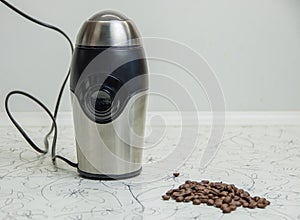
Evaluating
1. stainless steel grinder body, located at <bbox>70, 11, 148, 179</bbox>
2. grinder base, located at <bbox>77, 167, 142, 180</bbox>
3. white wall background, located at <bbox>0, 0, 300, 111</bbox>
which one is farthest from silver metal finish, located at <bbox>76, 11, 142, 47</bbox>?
white wall background, located at <bbox>0, 0, 300, 111</bbox>

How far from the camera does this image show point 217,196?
2.43ft

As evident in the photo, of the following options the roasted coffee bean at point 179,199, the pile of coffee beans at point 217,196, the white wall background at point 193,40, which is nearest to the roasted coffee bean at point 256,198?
the pile of coffee beans at point 217,196

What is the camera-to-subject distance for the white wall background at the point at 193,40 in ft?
3.82

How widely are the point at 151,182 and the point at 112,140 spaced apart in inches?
3.7

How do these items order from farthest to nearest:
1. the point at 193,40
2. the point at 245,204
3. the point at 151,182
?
the point at 193,40
the point at 151,182
the point at 245,204

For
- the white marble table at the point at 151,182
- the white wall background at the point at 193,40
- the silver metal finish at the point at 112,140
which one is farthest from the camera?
the white wall background at the point at 193,40

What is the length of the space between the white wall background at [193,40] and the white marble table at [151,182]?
0.14 meters

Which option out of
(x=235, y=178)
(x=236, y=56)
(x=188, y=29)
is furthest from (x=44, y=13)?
(x=235, y=178)

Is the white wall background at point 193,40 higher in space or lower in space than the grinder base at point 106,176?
higher

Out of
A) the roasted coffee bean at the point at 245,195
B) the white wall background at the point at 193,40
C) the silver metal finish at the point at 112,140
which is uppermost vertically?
the white wall background at the point at 193,40

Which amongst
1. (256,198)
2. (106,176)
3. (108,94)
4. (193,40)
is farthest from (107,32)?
(193,40)

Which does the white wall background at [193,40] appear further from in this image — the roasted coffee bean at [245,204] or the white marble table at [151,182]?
the roasted coffee bean at [245,204]

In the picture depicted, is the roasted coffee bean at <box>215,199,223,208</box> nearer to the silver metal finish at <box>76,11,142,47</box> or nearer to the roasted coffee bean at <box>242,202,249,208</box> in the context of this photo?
the roasted coffee bean at <box>242,202,249,208</box>

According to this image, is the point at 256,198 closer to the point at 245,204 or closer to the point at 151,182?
the point at 245,204
